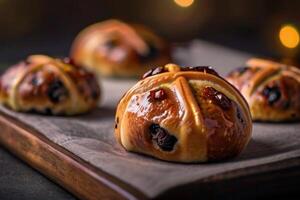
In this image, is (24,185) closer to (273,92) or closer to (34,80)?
(34,80)

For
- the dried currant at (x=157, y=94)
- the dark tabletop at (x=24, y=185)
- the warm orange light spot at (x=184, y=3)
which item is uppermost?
the warm orange light spot at (x=184, y=3)

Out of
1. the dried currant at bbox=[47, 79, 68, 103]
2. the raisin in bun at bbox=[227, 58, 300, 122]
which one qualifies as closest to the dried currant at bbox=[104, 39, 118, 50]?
the dried currant at bbox=[47, 79, 68, 103]

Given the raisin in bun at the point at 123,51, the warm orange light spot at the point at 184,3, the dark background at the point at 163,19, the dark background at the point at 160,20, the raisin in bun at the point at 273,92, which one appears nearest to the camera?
the raisin in bun at the point at 273,92

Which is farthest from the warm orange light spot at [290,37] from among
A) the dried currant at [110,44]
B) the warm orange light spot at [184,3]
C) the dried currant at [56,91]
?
the dried currant at [56,91]

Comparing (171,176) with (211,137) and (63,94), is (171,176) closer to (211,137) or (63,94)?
(211,137)

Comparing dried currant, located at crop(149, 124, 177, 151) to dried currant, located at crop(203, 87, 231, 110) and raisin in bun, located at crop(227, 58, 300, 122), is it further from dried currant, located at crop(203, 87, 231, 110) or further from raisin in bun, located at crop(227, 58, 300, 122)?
raisin in bun, located at crop(227, 58, 300, 122)

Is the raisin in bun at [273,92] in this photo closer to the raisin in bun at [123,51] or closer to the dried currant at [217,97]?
the dried currant at [217,97]

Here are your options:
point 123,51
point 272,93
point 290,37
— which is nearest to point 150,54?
point 123,51
